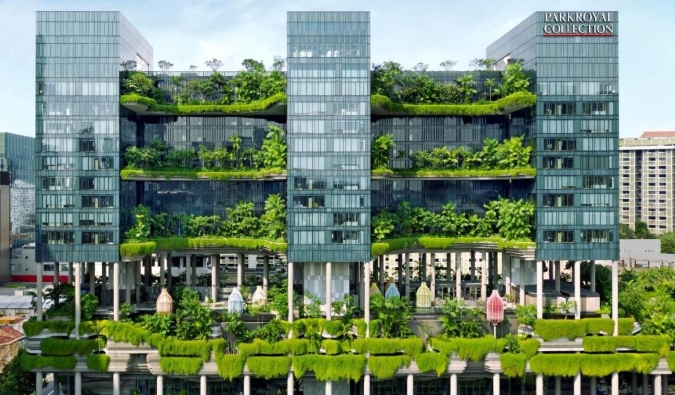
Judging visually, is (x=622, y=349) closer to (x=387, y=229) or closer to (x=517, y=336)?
(x=517, y=336)

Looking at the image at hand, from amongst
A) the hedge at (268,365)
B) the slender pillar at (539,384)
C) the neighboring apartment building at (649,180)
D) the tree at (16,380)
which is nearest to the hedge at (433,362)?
the slender pillar at (539,384)

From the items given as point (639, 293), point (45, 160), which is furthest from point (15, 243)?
point (639, 293)

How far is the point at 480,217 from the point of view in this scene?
83188 mm

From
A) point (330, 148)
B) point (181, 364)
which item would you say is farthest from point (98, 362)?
point (330, 148)

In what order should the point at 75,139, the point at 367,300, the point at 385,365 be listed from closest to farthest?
1. the point at 385,365
2. the point at 367,300
3. the point at 75,139

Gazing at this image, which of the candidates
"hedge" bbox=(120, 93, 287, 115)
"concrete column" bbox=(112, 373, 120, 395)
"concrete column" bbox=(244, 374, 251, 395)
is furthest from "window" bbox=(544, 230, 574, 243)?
"concrete column" bbox=(112, 373, 120, 395)

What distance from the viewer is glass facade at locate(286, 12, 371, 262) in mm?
71250

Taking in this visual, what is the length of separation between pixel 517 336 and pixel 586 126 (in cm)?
2693

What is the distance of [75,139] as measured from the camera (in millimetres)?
70938

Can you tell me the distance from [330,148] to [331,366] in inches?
1009

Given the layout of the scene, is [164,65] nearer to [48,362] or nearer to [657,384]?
[48,362]

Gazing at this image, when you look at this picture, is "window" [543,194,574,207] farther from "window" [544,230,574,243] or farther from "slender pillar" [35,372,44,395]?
"slender pillar" [35,372,44,395]

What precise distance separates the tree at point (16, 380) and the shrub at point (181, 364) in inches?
711

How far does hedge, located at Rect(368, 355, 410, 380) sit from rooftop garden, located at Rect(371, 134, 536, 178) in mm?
22414
